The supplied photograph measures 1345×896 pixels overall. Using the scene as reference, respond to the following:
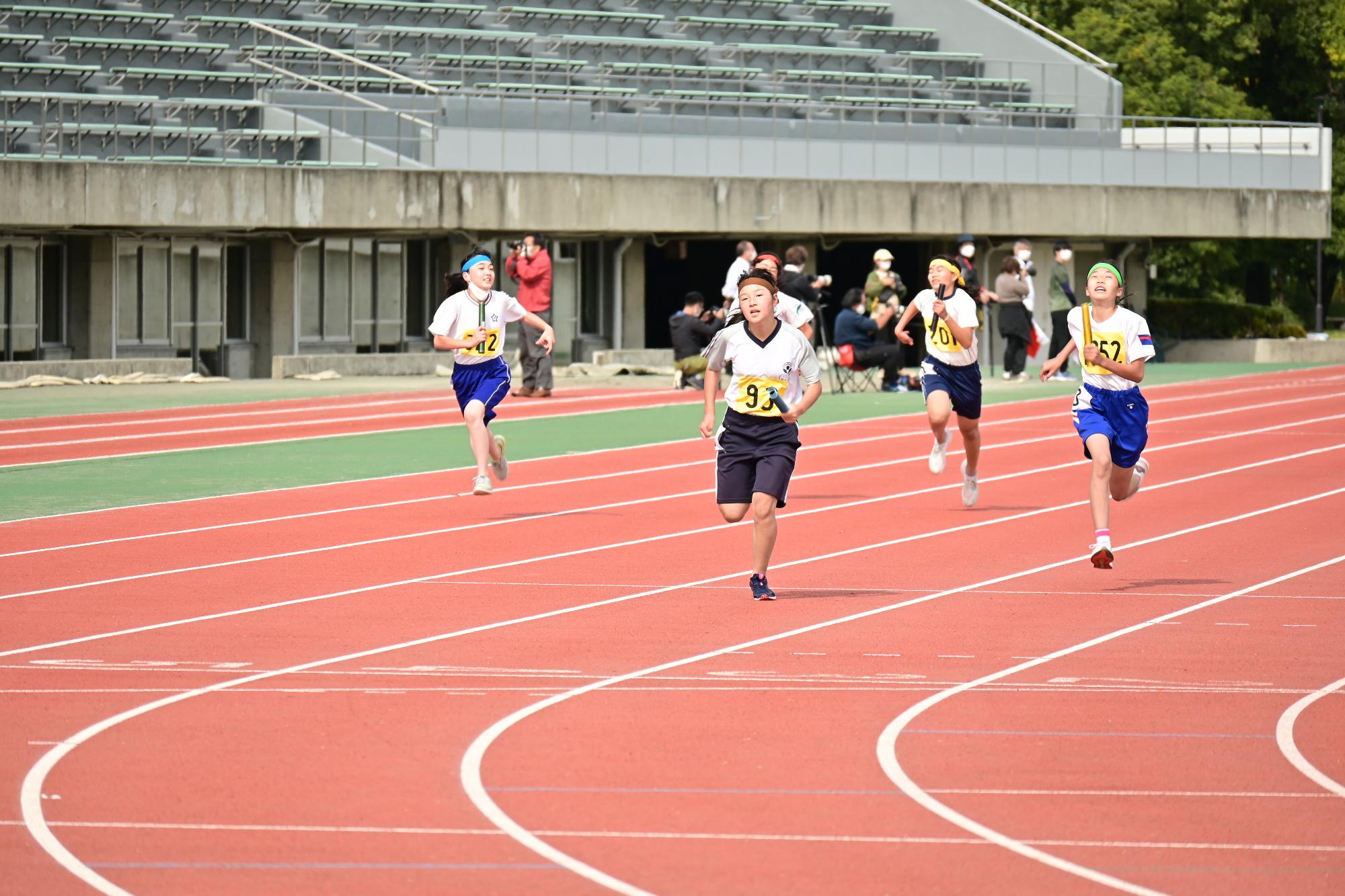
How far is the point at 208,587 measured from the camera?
11672 millimetres

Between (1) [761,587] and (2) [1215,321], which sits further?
(2) [1215,321]

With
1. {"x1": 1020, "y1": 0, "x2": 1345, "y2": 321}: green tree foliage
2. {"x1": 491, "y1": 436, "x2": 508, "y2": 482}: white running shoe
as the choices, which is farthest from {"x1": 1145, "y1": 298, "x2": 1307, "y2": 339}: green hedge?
{"x1": 491, "y1": 436, "x2": 508, "y2": 482}: white running shoe

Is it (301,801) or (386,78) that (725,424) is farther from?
(386,78)

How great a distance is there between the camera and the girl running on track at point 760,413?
11180 mm

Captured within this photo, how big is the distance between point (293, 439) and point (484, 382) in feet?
22.1

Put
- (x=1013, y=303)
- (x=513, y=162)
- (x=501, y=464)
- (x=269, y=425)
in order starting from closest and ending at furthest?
1. (x=501, y=464)
2. (x=269, y=425)
3. (x=1013, y=303)
4. (x=513, y=162)

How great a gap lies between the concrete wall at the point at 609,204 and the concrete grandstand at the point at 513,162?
1.7 inches

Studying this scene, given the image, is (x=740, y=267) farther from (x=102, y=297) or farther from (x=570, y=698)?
(x=570, y=698)

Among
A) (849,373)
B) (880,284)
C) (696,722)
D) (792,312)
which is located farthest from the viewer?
(849,373)

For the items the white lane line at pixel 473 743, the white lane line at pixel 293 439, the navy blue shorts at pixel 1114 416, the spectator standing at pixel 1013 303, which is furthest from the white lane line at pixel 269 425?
the navy blue shorts at pixel 1114 416

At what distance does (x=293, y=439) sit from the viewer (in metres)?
21.8

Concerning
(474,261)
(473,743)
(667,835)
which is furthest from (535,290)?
(667,835)

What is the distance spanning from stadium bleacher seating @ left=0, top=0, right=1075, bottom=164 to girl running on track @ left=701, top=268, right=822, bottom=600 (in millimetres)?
21707

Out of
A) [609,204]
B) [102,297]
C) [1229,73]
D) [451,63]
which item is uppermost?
[1229,73]
